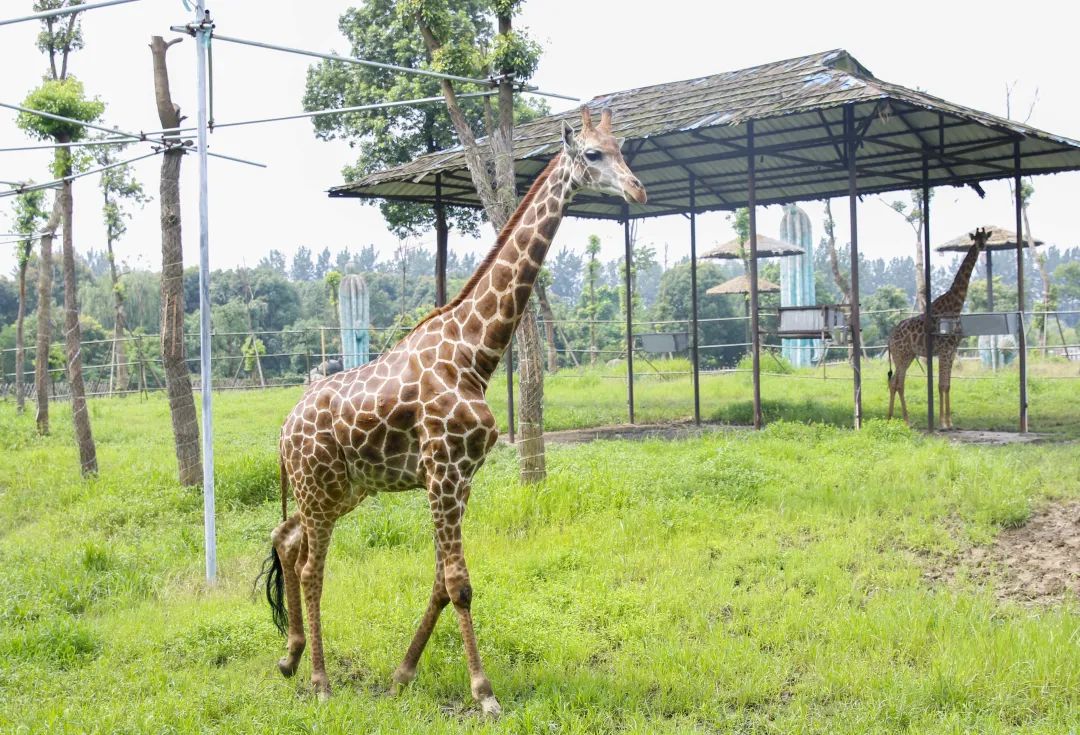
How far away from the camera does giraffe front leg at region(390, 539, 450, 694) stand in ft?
15.6

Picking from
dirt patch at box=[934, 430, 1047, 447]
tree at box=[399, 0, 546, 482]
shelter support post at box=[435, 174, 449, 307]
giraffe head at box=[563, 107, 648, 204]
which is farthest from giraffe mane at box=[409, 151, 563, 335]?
shelter support post at box=[435, 174, 449, 307]

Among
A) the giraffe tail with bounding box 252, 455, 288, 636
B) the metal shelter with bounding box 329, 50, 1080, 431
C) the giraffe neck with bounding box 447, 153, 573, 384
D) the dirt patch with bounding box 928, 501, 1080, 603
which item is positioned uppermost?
the metal shelter with bounding box 329, 50, 1080, 431

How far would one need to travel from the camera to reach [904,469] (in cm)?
876

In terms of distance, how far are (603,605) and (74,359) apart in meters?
8.22

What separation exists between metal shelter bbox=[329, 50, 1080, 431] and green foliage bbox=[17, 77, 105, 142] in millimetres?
3611

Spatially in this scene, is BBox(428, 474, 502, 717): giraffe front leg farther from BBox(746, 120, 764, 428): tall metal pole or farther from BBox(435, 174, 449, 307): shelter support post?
BBox(435, 174, 449, 307): shelter support post

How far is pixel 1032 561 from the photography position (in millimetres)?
6625

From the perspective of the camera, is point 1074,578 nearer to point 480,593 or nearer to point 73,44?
point 480,593

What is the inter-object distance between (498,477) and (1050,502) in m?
4.92

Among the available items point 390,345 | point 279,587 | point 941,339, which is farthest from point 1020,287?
point 390,345

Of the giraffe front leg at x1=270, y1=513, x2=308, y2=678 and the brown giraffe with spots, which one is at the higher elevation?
the brown giraffe with spots

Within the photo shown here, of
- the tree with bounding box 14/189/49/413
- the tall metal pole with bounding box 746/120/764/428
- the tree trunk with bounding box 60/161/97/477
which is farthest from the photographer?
the tree with bounding box 14/189/49/413

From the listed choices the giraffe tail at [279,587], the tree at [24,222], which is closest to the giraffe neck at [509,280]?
the giraffe tail at [279,587]

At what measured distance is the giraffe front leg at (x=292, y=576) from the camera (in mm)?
5035
